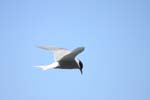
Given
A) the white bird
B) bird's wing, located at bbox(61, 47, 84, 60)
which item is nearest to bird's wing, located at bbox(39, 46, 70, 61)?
the white bird

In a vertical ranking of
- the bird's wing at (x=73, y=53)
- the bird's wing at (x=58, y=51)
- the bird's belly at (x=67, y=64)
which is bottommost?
the bird's wing at (x=58, y=51)

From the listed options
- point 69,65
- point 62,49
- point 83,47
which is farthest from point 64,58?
point 62,49

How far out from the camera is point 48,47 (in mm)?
23438

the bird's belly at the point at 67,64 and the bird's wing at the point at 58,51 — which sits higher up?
the bird's belly at the point at 67,64

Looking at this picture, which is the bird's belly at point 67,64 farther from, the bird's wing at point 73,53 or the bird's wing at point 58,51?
the bird's wing at point 58,51

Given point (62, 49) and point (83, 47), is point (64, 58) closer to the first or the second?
point (83, 47)

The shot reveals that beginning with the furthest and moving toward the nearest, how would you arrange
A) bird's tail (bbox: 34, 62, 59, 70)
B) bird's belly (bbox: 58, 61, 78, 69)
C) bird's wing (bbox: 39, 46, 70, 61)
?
bird's wing (bbox: 39, 46, 70, 61)
bird's tail (bbox: 34, 62, 59, 70)
bird's belly (bbox: 58, 61, 78, 69)

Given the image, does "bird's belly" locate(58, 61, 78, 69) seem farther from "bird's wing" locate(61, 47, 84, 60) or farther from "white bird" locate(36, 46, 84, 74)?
"bird's wing" locate(61, 47, 84, 60)

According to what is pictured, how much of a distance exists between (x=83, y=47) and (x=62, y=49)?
5749 millimetres

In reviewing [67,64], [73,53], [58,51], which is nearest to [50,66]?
[67,64]

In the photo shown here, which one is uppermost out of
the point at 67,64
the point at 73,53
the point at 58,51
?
the point at 73,53

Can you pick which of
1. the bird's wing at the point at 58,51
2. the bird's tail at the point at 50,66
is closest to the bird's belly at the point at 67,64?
the bird's tail at the point at 50,66

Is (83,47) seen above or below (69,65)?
above

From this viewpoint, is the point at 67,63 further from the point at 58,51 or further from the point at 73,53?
the point at 58,51
